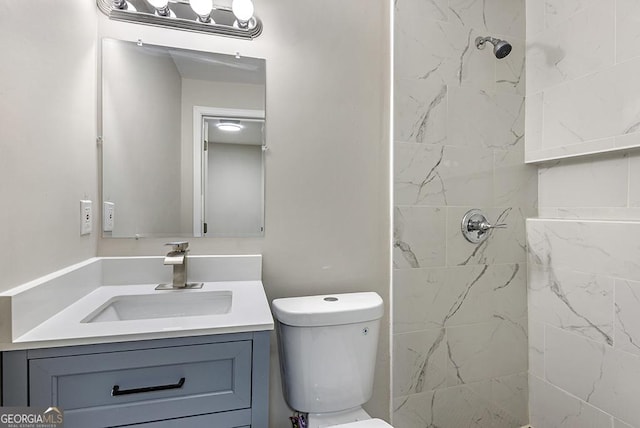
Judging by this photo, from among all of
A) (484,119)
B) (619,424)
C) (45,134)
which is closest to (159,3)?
(45,134)

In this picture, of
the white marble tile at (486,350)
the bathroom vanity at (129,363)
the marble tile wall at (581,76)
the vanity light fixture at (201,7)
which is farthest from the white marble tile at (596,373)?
the vanity light fixture at (201,7)

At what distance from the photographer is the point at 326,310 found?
1.16m

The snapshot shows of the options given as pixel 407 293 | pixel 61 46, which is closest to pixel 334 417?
pixel 407 293

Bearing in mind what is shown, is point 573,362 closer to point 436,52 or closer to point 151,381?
point 436,52

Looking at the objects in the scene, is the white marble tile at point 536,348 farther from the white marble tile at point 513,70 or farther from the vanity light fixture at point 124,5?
the vanity light fixture at point 124,5

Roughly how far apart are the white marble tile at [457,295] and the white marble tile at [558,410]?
0.35m

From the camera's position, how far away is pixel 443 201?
152cm

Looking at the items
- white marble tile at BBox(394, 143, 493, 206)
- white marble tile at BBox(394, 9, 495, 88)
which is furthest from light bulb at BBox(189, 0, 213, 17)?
white marble tile at BBox(394, 143, 493, 206)

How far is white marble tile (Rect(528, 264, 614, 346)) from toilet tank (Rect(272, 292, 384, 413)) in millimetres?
936

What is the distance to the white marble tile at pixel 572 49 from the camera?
1.36m

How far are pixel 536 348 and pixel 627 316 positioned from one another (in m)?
0.47

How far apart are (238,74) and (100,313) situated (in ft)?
3.26

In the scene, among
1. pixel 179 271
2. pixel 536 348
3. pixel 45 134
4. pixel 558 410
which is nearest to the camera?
pixel 45 134

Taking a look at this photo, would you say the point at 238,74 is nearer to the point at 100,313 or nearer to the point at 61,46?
the point at 61,46
